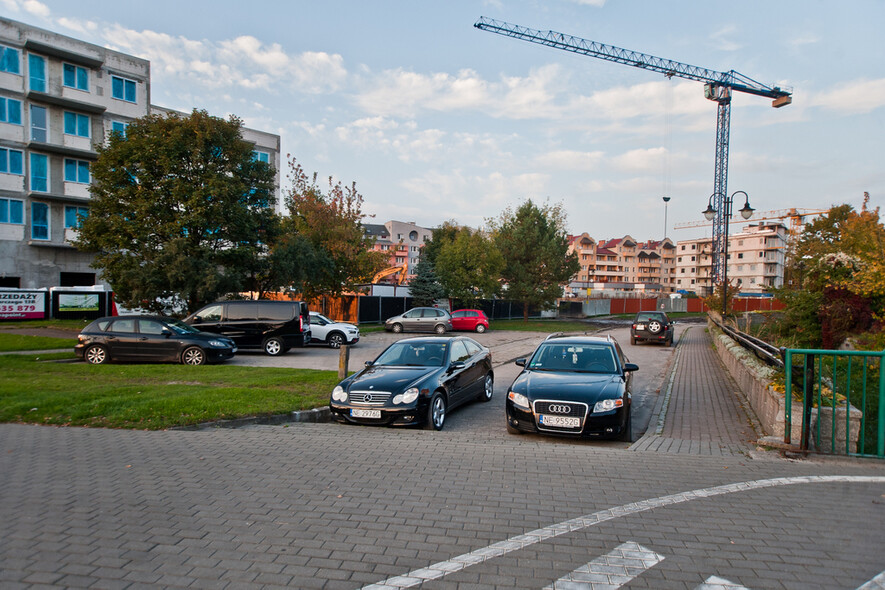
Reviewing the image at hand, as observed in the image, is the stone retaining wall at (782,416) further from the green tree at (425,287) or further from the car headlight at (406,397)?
the green tree at (425,287)

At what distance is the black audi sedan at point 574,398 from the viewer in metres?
7.39

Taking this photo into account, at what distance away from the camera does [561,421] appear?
7.46m

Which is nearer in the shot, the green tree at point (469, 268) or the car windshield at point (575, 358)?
the car windshield at point (575, 358)

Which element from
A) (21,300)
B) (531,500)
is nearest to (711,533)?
(531,500)

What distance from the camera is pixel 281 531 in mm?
4000

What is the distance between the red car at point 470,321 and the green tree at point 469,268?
5584 mm

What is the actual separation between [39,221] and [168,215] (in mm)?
18524

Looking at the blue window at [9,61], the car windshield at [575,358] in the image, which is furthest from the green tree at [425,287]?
the car windshield at [575,358]

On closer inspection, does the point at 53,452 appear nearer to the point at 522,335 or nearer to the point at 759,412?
the point at 759,412

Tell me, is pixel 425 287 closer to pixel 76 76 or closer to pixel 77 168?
pixel 77 168

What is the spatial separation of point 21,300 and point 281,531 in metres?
30.2

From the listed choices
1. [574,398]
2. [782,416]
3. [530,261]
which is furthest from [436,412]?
[530,261]

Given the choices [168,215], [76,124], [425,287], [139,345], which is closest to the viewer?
[139,345]

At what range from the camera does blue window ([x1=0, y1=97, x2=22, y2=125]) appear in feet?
101
